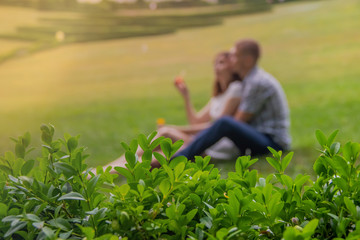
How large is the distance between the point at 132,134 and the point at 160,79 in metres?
3.64

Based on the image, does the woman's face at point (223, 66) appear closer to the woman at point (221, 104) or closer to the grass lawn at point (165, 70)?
the woman at point (221, 104)

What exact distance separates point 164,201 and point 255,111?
128 inches

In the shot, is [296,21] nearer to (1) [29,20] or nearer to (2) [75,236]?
(1) [29,20]

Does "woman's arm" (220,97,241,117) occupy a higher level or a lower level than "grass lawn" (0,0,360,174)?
higher

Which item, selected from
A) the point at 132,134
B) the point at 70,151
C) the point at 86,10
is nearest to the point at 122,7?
the point at 86,10

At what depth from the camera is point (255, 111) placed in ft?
13.9

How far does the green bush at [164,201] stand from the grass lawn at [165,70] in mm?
6538

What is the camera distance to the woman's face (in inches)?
177

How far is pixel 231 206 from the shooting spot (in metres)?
0.95

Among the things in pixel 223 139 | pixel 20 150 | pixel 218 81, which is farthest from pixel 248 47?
pixel 20 150

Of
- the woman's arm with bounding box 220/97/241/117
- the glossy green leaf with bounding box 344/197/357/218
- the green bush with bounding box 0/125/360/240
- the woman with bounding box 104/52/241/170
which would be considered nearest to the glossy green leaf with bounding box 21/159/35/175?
the green bush with bounding box 0/125/360/240

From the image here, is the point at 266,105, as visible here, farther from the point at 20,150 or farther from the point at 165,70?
the point at 165,70

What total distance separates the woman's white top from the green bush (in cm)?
306

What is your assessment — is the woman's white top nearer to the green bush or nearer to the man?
the man
